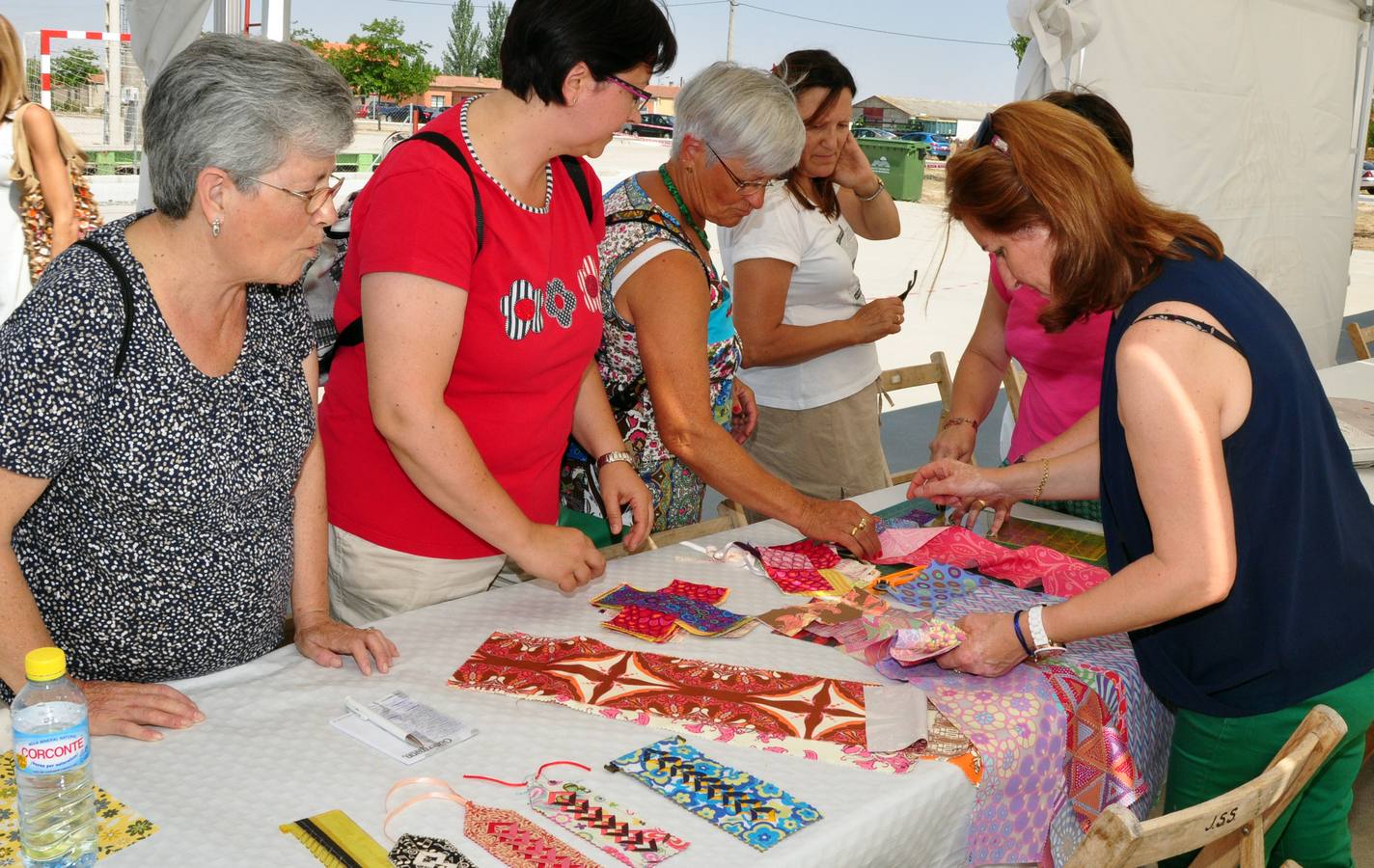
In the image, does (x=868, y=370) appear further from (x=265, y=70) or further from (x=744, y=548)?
(x=265, y=70)

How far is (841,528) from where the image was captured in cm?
224

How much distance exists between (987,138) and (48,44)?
34.5 ft

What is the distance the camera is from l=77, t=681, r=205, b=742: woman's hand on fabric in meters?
1.44

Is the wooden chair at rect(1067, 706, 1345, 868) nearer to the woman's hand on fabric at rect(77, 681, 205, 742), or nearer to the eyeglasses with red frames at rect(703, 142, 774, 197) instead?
the woman's hand on fabric at rect(77, 681, 205, 742)

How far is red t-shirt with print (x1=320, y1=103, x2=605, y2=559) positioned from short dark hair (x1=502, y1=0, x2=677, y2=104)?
138mm

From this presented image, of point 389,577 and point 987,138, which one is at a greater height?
point 987,138

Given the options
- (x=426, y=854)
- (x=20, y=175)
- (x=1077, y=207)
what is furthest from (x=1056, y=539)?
(x=20, y=175)

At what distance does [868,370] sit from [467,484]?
1.76 meters

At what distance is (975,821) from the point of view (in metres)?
1.56

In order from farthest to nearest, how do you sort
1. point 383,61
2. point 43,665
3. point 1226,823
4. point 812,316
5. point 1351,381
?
point 383,61
point 1351,381
point 812,316
point 1226,823
point 43,665

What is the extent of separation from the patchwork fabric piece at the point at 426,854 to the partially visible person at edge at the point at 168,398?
416 millimetres

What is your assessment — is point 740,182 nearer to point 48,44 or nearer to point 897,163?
point 48,44

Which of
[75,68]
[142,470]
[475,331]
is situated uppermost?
[75,68]

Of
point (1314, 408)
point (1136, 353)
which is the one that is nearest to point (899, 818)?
point (1136, 353)
